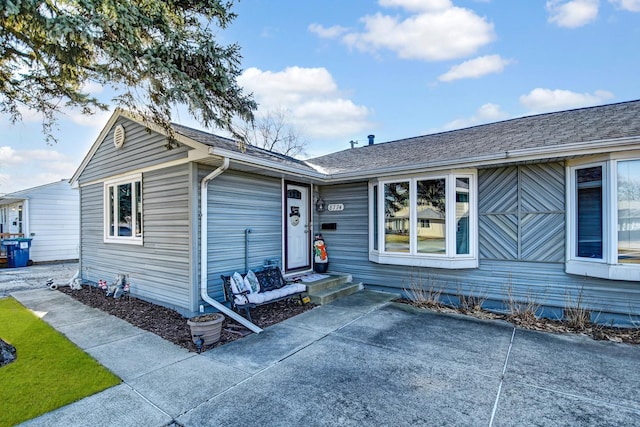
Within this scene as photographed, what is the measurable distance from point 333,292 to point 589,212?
186 inches

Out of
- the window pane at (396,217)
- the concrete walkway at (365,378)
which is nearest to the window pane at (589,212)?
the concrete walkway at (365,378)

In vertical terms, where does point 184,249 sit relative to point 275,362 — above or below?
above

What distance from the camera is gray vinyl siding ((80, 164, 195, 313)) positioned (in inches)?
211

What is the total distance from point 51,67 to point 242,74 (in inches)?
125

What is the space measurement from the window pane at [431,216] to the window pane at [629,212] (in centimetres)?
253

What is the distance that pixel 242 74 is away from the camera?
4.14 m

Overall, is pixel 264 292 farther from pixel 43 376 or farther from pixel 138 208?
pixel 138 208

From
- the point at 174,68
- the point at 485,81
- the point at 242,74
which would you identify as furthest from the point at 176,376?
the point at 485,81

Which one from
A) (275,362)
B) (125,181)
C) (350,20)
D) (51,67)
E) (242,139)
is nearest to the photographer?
(275,362)

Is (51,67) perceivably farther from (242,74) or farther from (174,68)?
(242,74)

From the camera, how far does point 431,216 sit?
20.4ft

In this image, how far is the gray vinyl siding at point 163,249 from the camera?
5355mm

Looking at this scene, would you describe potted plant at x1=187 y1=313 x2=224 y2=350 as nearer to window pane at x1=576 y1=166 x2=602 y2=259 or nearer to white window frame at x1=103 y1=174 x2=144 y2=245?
white window frame at x1=103 y1=174 x2=144 y2=245

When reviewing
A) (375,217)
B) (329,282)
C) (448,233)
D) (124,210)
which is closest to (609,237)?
(448,233)
